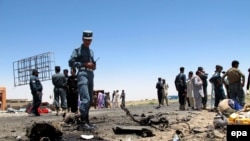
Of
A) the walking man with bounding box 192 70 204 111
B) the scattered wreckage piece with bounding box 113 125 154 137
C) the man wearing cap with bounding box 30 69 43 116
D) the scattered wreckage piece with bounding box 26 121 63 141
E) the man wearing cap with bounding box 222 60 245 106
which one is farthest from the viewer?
the walking man with bounding box 192 70 204 111

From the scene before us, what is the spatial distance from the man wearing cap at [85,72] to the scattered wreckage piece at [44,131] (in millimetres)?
1072

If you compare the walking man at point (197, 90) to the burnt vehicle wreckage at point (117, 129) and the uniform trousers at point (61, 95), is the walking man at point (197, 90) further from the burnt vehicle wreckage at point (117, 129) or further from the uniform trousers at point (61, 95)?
the burnt vehicle wreckage at point (117, 129)

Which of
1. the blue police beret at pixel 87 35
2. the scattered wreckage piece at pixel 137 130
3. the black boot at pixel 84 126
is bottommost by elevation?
the scattered wreckage piece at pixel 137 130

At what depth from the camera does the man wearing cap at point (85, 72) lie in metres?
7.51

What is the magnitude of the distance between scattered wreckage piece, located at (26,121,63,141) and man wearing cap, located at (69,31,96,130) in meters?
1.07

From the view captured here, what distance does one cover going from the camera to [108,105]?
35.0 metres

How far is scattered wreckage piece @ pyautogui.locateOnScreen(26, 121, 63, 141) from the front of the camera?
252 inches

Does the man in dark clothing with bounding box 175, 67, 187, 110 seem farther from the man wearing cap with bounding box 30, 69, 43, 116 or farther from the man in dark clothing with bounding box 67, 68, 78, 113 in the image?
the man wearing cap with bounding box 30, 69, 43, 116

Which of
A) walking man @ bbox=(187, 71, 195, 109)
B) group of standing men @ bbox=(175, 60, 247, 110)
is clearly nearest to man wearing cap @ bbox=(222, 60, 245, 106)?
group of standing men @ bbox=(175, 60, 247, 110)

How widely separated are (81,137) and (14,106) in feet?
105

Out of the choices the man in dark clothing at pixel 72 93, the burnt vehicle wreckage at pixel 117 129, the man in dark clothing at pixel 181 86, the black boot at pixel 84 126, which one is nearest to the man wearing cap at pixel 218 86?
the man in dark clothing at pixel 181 86

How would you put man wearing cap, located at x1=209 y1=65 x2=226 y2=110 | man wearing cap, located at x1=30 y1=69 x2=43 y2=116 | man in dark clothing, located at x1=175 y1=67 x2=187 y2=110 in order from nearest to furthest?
man wearing cap, located at x1=30 y1=69 x2=43 y2=116, man wearing cap, located at x1=209 y1=65 x2=226 y2=110, man in dark clothing, located at x1=175 y1=67 x2=187 y2=110

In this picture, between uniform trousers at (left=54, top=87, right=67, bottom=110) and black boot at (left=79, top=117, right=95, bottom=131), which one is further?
uniform trousers at (left=54, top=87, right=67, bottom=110)

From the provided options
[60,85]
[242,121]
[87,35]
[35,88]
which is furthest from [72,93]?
[242,121]
